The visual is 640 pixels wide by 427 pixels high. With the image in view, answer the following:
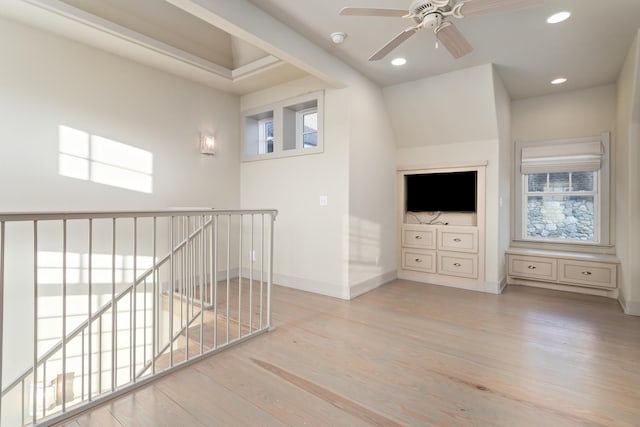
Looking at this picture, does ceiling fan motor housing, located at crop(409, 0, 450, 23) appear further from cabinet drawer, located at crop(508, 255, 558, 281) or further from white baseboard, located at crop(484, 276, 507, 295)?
cabinet drawer, located at crop(508, 255, 558, 281)

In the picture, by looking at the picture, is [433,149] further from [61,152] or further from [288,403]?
[61,152]

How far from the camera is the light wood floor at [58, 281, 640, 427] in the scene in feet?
5.84

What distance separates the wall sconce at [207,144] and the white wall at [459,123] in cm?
256

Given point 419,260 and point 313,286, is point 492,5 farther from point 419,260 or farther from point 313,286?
point 419,260

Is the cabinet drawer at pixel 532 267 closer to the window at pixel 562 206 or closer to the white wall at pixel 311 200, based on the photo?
the window at pixel 562 206

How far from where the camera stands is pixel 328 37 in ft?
10.2

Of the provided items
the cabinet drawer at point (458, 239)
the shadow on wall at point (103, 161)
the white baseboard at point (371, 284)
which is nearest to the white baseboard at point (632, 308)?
the cabinet drawer at point (458, 239)

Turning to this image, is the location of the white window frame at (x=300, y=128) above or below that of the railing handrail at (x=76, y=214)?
above

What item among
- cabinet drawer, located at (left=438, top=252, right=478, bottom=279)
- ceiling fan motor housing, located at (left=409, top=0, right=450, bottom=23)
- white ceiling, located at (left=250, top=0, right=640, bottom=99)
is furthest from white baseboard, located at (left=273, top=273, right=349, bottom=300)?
ceiling fan motor housing, located at (left=409, top=0, right=450, bottom=23)

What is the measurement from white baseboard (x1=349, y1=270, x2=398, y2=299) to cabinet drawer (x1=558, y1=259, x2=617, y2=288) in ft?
7.12

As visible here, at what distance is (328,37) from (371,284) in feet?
9.86

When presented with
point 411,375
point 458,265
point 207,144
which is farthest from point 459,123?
point 207,144

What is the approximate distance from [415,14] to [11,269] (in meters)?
4.02

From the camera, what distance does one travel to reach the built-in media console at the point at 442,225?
4.34 meters
